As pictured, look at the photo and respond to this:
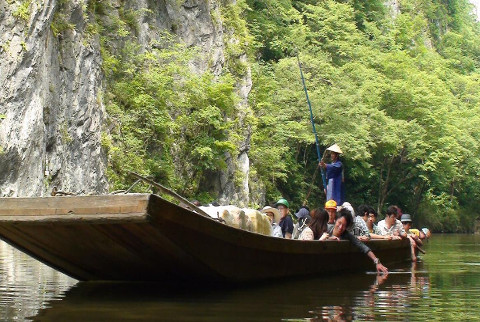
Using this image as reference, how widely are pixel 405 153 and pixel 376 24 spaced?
10378 millimetres

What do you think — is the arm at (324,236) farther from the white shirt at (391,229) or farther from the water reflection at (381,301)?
the white shirt at (391,229)

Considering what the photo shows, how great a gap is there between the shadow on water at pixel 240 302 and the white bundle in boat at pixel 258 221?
63 cm

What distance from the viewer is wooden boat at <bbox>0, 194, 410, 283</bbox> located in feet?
21.8

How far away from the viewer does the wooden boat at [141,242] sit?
664 cm

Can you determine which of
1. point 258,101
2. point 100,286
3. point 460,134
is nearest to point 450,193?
point 460,134

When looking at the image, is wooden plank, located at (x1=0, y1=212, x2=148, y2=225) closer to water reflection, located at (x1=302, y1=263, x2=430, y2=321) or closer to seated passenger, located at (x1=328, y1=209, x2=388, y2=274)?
water reflection, located at (x1=302, y1=263, x2=430, y2=321)

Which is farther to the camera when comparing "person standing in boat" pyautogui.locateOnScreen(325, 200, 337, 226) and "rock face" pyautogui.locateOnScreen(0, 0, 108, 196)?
"rock face" pyautogui.locateOnScreen(0, 0, 108, 196)

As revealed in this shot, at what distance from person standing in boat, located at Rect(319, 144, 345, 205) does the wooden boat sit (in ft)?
7.25

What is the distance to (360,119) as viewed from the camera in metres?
31.8

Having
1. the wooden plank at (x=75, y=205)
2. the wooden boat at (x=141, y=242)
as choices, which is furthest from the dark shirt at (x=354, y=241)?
the wooden plank at (x=75, y=205)

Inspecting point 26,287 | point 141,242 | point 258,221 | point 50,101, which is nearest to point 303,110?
point 50,101

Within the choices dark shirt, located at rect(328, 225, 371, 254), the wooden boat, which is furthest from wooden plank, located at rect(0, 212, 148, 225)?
dark shirt, located at rect(328, 225, 371, 254)

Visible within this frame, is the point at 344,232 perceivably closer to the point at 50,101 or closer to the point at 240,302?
the point at 240,302

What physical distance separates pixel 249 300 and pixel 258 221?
76.3 inches
